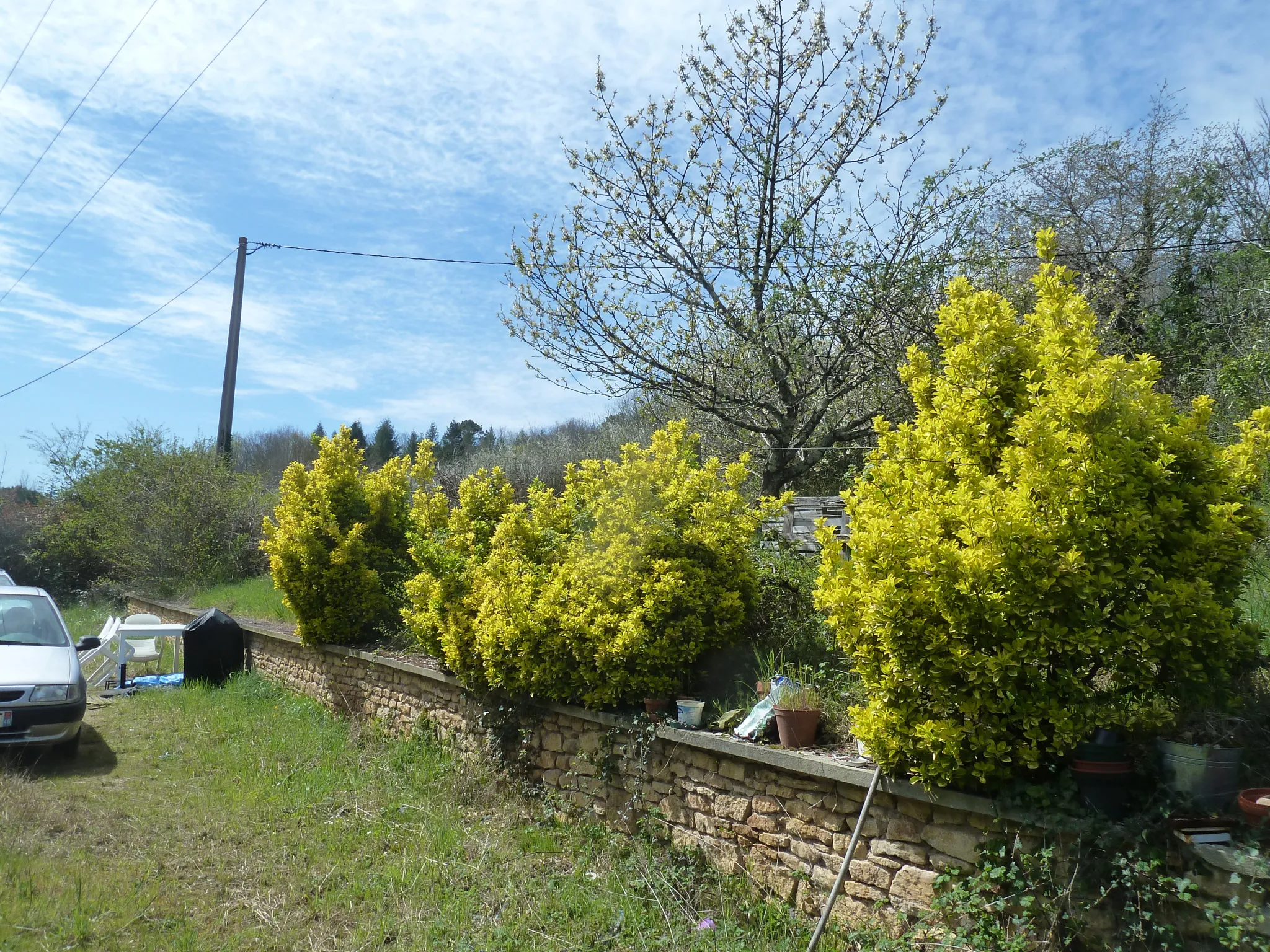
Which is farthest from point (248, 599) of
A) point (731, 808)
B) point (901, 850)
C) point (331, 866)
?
point (901, 850)

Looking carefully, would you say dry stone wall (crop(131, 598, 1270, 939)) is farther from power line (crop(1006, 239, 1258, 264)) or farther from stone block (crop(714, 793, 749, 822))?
power line (crop(1006, 239, 1258, 264))

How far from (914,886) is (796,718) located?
3.30 ft

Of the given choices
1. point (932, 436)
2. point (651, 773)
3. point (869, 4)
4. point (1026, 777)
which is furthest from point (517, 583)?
point (869, 4)

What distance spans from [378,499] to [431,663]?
3145mm

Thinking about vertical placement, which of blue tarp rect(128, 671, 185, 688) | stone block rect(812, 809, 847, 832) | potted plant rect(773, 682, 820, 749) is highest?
A: potted plant rect(773, 682, 820, 749)

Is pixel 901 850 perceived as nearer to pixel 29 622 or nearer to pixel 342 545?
pixel 342 545

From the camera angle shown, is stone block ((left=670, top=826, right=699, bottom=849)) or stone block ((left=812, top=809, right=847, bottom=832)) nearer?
stone block ((left=812, top=809, right=847, bottom=832))

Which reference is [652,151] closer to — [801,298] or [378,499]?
[801,298]

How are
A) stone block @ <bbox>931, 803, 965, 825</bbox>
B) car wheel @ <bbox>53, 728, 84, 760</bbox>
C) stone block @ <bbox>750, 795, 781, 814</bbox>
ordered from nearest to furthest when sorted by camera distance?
stone block @ <bbox>931, 803, 965, 825</bbox> < stone block @ <bbox>750, 795, 781, 814</bbox> < car wheel @ <bbox>53, 728, 84, 760</bbox>

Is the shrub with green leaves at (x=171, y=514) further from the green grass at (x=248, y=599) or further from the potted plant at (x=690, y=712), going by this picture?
the potted plant at (x=690, y=712)

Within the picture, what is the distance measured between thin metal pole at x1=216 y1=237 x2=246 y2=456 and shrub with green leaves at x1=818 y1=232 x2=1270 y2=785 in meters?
17.4

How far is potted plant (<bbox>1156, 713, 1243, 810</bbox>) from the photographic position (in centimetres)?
331

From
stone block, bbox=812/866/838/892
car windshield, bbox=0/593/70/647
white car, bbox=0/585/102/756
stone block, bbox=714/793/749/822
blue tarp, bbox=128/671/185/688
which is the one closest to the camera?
stone block, bbox=812/866/838/892

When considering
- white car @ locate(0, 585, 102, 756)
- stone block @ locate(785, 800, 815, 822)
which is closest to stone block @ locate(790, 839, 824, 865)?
stone block @ locate(785, 800, 815, 822)
